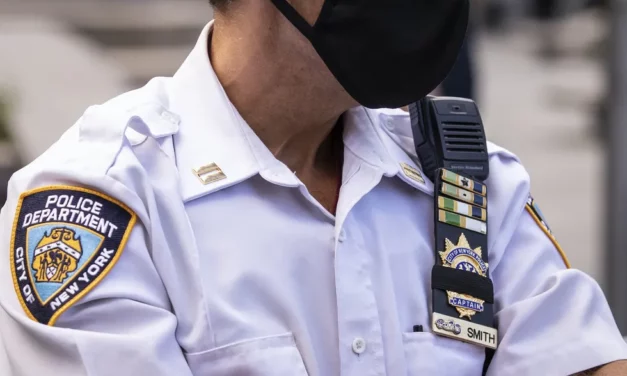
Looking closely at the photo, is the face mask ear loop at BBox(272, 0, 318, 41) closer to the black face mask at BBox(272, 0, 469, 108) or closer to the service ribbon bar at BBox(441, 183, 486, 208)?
the black face mask at BBox(272, 0, 469, 108)

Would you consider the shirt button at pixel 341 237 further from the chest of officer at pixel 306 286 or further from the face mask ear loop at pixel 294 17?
the face mask ear loop at pixel 294 17

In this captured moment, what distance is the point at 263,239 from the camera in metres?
1.39

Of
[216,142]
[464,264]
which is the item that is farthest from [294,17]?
[464,264]

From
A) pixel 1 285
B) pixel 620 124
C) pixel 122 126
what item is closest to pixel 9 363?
pixel 1 285

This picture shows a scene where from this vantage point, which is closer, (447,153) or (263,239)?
(263,239)

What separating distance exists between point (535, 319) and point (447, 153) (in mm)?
290

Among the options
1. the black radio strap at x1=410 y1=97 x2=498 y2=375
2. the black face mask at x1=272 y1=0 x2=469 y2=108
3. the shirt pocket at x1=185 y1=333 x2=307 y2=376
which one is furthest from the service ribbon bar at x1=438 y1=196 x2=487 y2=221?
the shirt pocket at x1=185 y1=333 x2=307 y2=376

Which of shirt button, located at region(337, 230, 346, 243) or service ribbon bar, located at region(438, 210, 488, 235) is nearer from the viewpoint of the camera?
shirt button, located at region(337, 230, 346, 243)

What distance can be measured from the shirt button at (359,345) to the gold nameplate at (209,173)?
0.29m

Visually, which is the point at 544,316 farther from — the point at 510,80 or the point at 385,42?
the point at 510,80

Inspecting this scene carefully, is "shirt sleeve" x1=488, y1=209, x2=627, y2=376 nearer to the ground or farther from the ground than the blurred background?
farther from the ground

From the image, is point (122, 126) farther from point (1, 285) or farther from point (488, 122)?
point (488, 122)

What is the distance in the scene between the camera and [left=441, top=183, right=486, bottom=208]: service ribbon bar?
156 cm

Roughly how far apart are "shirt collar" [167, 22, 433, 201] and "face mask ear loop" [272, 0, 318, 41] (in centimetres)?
14
